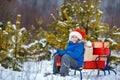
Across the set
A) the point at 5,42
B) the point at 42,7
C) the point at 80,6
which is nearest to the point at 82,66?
the point at 5,42

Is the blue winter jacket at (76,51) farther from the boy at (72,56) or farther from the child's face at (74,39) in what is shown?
the child's face at (74,39)

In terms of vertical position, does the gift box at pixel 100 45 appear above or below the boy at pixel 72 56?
above

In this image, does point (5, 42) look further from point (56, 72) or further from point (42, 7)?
point (42, 7)

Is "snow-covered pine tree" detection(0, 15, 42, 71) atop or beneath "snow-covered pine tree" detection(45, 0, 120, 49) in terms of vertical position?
beneath

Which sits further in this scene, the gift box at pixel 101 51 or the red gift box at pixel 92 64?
the gift box at pixel 101 51

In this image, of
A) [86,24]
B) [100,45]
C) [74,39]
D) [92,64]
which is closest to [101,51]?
[100,45]

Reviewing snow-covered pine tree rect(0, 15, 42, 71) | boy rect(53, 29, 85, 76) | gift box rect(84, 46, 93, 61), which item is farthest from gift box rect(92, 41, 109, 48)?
snow-covered pine tree rect(0, 15, 42, 71)

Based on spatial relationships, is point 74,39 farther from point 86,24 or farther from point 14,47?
point 86,24

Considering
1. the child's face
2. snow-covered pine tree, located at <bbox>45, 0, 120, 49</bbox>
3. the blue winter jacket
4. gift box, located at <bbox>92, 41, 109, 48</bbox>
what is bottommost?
the blue winter jacket

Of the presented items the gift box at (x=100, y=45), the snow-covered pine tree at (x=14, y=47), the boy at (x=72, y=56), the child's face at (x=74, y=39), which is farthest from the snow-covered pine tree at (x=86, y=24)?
the boy at (x=72, y=56)

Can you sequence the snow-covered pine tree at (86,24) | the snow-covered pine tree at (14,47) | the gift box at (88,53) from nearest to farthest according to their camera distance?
the gift box at (88,53), the snow-covered pine tree at (14,47), the snow-covered pine tree at (86,24)

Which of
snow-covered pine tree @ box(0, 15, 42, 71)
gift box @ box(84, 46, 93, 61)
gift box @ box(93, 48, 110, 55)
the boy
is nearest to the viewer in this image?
the boy

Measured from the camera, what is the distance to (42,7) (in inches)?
1964

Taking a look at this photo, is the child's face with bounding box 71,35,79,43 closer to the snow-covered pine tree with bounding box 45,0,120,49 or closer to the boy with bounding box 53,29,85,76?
the boy with bounding box 53,29,85,76
